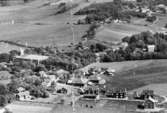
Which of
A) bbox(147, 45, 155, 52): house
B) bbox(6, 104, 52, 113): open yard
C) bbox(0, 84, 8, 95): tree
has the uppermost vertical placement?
bbox(6, 104, 52, 113): open yard

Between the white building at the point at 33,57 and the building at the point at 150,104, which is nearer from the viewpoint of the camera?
the building at the point at 150,104

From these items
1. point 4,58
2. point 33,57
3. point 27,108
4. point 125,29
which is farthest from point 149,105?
point 125,29

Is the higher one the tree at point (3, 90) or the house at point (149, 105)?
the house at point (149, 105)

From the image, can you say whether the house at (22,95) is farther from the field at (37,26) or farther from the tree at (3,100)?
the field at (37,26)

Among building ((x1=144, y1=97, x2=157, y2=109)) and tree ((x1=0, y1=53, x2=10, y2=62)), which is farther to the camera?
tree ((x1=0, y1=53, x2=10, y2=62))

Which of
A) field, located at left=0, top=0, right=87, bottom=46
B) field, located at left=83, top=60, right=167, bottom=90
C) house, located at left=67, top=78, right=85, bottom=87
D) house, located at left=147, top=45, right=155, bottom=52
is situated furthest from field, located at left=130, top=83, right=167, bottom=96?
field, located at left=0, top=0, right=87, bottom=46

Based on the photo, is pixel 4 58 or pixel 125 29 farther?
pixel 125 29

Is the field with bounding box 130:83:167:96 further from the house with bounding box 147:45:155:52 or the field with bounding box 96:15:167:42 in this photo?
the field with bounding box 96:15:167:42

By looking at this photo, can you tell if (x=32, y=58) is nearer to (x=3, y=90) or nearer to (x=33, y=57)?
(x=33, y=57)

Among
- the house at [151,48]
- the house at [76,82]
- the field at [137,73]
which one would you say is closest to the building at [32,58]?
the field at [137,73]
